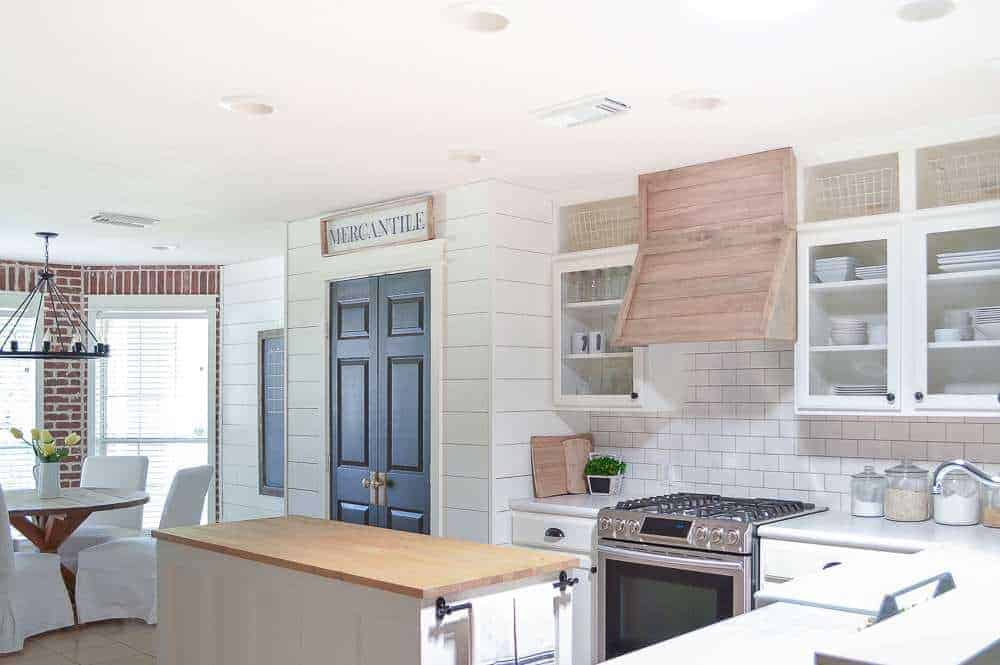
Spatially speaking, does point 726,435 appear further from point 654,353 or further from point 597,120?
point 597,120

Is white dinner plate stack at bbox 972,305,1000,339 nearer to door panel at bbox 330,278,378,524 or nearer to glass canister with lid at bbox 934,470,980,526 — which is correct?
glass canister with lid at bbox 934,470,980,526

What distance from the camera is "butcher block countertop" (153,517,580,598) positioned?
3.00 meters

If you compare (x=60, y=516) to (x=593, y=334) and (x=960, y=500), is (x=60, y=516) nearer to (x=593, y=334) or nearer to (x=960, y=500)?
(x=593, y=334)

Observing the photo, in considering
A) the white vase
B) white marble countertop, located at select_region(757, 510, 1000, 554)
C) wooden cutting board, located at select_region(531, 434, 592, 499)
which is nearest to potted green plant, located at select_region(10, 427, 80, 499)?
the white vase

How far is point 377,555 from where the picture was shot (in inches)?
135

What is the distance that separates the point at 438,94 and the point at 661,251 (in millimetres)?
1580

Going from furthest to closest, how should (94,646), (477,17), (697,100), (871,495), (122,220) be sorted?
(122,220) < (94,646) < (871,495) < (697,100) < (477,17)

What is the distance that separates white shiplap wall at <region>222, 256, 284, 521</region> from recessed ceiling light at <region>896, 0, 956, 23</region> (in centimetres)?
593

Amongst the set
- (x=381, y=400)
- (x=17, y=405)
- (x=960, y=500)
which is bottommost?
(x=960, y=500)

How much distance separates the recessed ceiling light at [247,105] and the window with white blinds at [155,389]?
5087 millimetres

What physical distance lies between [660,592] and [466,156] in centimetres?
218

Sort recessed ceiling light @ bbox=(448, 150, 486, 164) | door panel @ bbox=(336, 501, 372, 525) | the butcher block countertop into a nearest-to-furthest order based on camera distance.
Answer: the butcher block countertop < recessed ceiling light @ bbox=(448, 150, 486, 164) < door panel @ bbox=(336, 501, 372, 525)

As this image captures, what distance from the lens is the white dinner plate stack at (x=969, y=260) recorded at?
3.77m

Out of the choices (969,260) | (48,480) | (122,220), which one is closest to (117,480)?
(48,480)
